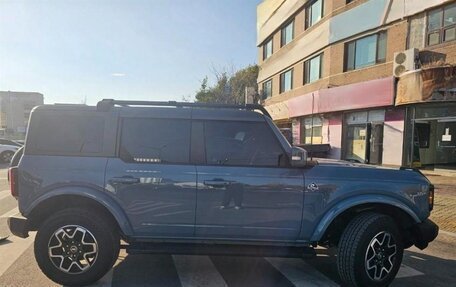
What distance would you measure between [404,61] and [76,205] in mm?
15083

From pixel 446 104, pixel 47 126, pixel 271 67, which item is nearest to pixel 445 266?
pixel 47 126

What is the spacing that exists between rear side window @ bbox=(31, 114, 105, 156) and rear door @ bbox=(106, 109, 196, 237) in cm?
29

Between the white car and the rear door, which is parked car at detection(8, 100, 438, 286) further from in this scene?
the white car

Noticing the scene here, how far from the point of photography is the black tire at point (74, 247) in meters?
4.04

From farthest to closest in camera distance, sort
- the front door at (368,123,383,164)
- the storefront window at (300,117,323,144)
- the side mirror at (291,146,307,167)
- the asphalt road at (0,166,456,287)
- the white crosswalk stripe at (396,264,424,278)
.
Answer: the storefront window at (300,117,323,144)
the front door at (368,123,383,164)
the white crosswalk stripe at (396,264,424,278)
the asphalt road at (0,166,456,287)
the side mirror at (291,146,307,167)

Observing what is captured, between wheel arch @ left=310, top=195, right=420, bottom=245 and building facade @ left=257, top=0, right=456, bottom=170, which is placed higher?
building facade @ left=257, top=0, right=456, bottom=170

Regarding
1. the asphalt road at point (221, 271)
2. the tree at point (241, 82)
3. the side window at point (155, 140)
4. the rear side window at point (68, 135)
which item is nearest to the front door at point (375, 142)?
the asphalt road at point (221, 271)

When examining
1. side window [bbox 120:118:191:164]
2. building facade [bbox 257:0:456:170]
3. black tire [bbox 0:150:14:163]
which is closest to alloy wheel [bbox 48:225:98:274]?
side window [bbox 120:118:191:164]

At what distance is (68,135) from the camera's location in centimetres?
418

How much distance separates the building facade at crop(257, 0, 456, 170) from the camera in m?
14.4

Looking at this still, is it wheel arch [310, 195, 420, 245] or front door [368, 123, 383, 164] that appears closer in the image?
wheel arch [310, 195, 420, 245]

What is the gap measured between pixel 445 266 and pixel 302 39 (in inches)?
802

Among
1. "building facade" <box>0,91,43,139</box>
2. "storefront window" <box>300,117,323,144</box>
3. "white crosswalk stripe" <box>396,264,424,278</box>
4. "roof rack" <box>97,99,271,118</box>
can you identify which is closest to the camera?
"roof rack" <box>97,99,271,118</box>

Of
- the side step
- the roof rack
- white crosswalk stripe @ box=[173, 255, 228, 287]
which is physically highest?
the roof rack
